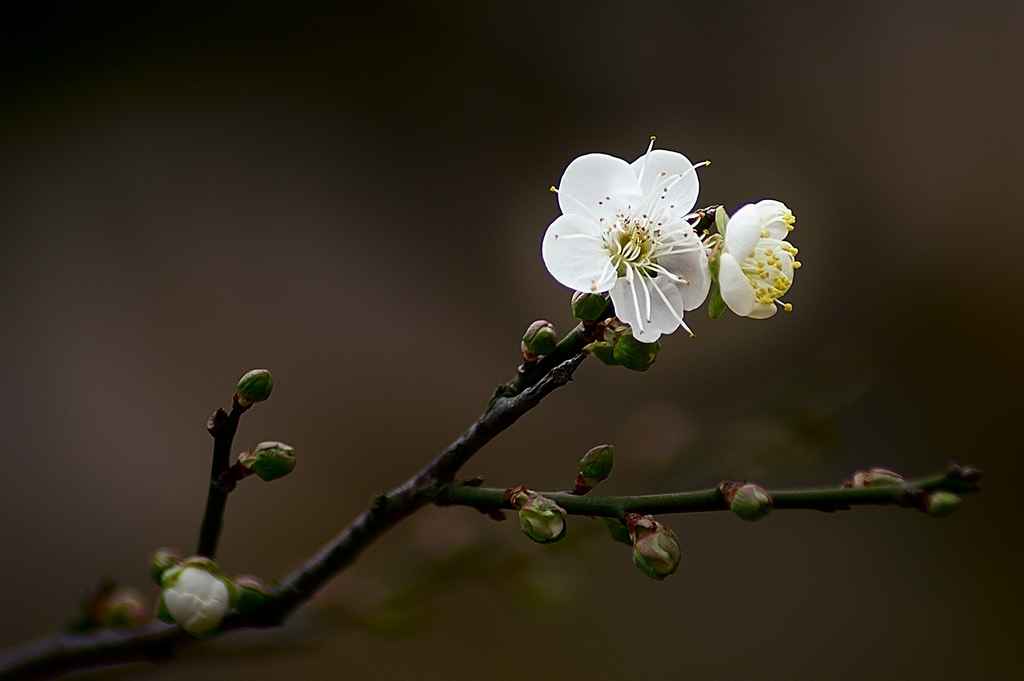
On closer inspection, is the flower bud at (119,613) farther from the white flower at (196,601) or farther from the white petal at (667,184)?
the white petal at (667,184)

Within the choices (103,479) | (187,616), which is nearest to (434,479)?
(187,616)

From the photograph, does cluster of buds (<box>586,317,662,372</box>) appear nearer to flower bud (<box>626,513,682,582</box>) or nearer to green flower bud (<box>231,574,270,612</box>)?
flower bud (<box>626,513,682,582</box>)

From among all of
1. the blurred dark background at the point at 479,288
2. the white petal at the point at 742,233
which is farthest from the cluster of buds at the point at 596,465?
the blurred dark background at the point at 479,288

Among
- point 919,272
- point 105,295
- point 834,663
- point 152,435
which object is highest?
point 919,272

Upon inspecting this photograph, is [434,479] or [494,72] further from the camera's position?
[494,72]

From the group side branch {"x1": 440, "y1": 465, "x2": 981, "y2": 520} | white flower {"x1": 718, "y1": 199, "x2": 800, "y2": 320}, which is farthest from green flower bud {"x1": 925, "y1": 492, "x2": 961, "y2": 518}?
white flower {"x1": 718, "y1": 199, "x2": 800, "y2": 320}

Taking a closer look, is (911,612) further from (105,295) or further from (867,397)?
(105,295)

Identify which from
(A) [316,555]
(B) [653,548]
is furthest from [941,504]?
(A) [316,555]
